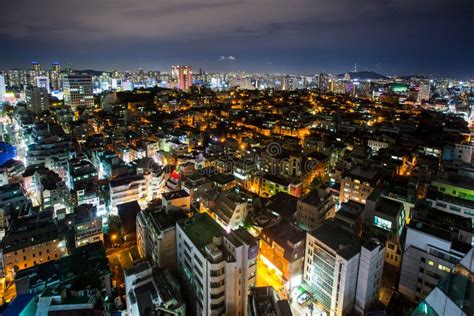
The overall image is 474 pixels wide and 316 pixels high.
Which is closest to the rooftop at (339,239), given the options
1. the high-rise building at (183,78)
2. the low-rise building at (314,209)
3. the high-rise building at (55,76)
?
the low-rise building at (314,209)

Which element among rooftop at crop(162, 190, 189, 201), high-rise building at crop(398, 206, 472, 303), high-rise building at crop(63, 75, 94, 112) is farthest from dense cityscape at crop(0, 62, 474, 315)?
high-rise building at crop(63, 75, 94, 112)

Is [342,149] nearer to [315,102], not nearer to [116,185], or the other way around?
[116,185]

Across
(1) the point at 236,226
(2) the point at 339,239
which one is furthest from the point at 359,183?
(1) the point at 236,226

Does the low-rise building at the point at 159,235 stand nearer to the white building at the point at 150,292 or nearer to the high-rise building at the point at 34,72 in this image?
the white building at the point at 150,292

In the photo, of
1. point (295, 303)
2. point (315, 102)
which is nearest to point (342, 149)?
point (295, 303)

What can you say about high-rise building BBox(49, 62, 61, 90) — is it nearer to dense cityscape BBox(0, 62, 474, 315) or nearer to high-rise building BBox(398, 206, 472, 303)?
dense cityscape BBox(0, 62, 474, 315)

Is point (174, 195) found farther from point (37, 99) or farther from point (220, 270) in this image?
point (37, 99)
